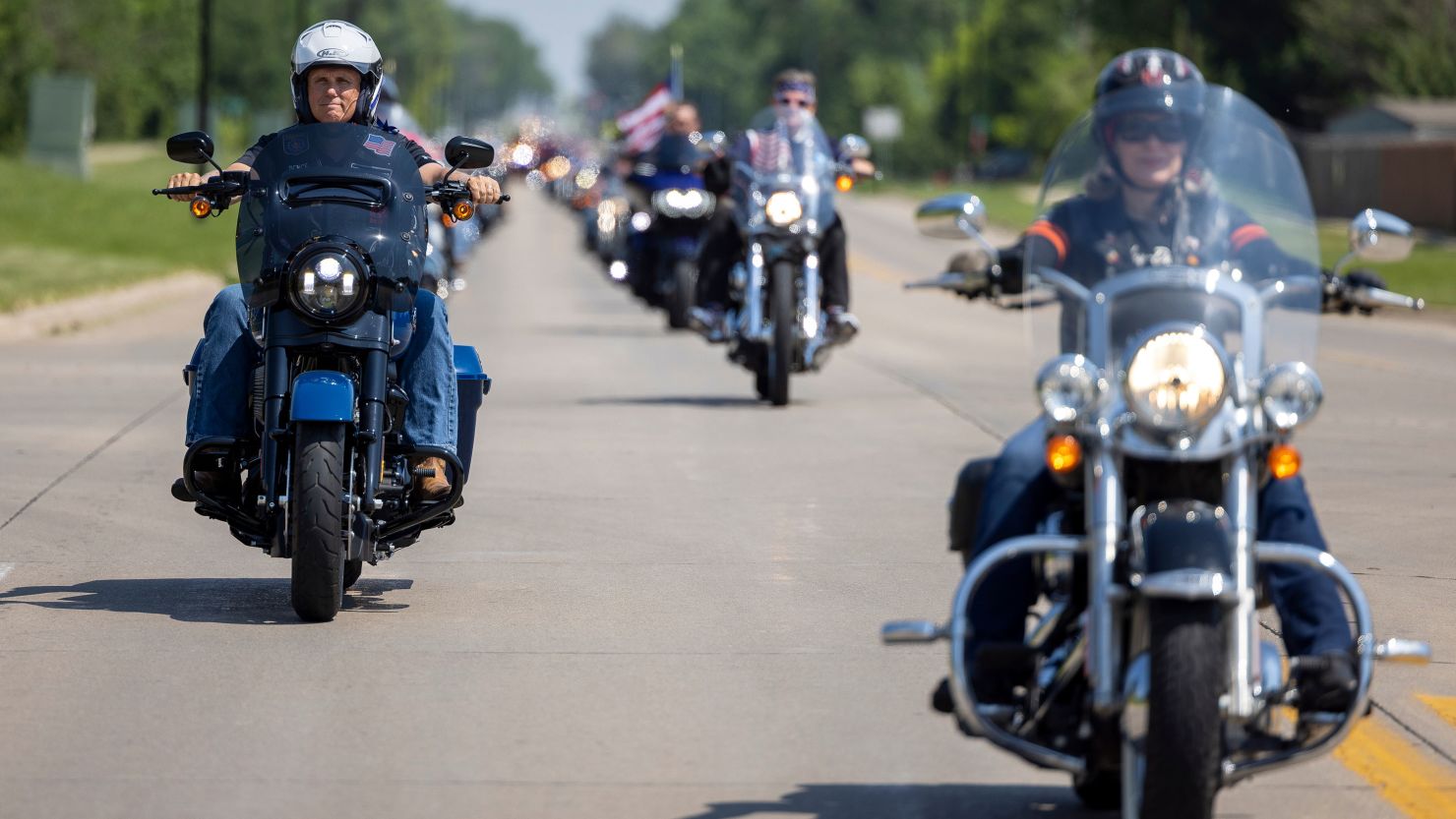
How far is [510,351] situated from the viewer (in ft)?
70.5

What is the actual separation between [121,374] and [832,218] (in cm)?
526

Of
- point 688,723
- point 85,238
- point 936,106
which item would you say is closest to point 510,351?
point 688,723

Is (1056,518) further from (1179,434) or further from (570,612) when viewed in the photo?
(570,612)

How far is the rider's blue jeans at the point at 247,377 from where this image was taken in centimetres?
815

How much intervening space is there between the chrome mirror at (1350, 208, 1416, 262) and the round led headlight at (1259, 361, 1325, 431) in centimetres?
88

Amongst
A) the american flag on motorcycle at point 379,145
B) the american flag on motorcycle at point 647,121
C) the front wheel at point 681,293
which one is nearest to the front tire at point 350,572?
the american flag on motorcycle at point 379,145

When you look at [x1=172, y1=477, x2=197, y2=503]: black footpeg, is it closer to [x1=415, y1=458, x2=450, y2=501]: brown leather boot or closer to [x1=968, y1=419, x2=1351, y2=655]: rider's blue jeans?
[x1=415, y1=458, x2=450, y2=501]: brown leather boot

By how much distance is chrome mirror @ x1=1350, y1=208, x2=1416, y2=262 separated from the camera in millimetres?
5945

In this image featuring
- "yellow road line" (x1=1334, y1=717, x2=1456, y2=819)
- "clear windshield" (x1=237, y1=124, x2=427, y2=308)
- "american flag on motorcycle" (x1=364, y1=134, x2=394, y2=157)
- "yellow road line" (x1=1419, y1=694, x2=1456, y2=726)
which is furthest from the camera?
"american flag on motorcycle" (x1=364, y1=134, x2=394, y2=157)

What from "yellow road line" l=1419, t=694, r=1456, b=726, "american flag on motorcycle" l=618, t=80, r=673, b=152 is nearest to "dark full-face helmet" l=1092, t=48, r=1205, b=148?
"yellow road line" l=1419, t=694, r=1456, b=726

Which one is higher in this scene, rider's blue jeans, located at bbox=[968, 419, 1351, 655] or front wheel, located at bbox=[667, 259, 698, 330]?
rider's blue jeans, located at bbox=[968, 419, 1351, 655]

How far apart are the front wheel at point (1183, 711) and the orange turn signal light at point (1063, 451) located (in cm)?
50

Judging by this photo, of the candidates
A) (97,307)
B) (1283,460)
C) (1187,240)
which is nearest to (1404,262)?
(97,307)

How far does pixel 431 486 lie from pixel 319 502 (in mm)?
690
